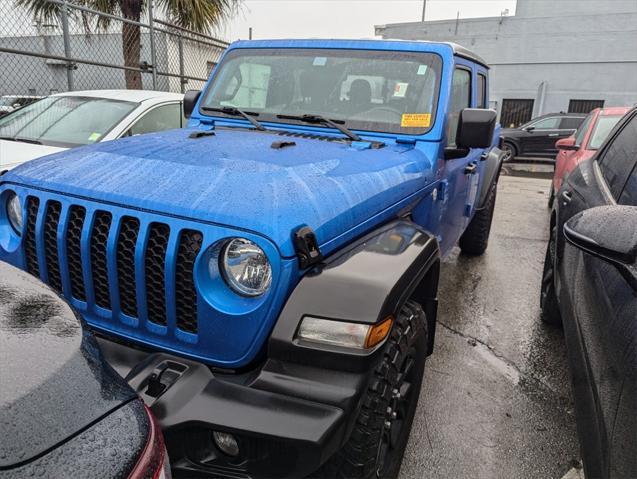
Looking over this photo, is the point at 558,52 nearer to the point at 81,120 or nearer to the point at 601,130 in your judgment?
the point at 601,130

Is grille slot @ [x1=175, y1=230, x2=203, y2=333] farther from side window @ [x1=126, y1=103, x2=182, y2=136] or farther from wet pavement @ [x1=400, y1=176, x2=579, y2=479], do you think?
side window @ [x1=126, y1=103, x2=182, y2=136]

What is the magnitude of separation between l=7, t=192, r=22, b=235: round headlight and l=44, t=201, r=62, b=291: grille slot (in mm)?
205

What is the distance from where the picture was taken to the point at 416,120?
2807 millimetres

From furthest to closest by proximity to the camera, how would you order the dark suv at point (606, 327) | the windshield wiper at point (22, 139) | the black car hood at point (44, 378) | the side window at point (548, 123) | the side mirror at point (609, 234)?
the side window at point (548, 123), the windshield wiper at point (22, 139), the side mirror at point (609, 234), the dark suv at point (606, 327), the black car hood at point (44, 378)

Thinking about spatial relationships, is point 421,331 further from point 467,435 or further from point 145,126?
point 145,126

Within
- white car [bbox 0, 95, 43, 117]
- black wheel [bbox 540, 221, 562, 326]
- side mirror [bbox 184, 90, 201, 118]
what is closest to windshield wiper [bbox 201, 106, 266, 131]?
side mirror [bbox 184, 90, 201, 118]

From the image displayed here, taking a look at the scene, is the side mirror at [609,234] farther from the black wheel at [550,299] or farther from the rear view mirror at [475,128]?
the black wheel at [550,299]

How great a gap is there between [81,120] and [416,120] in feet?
12.3

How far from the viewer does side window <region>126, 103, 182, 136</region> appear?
4995mm

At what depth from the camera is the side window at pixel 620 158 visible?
7.59 ft

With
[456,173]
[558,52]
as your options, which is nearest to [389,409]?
[456,173]

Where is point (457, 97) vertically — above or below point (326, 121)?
above

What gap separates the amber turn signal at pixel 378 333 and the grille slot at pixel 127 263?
86cm

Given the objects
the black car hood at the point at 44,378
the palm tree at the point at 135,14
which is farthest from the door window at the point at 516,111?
the black car hood at the point at 44,378
